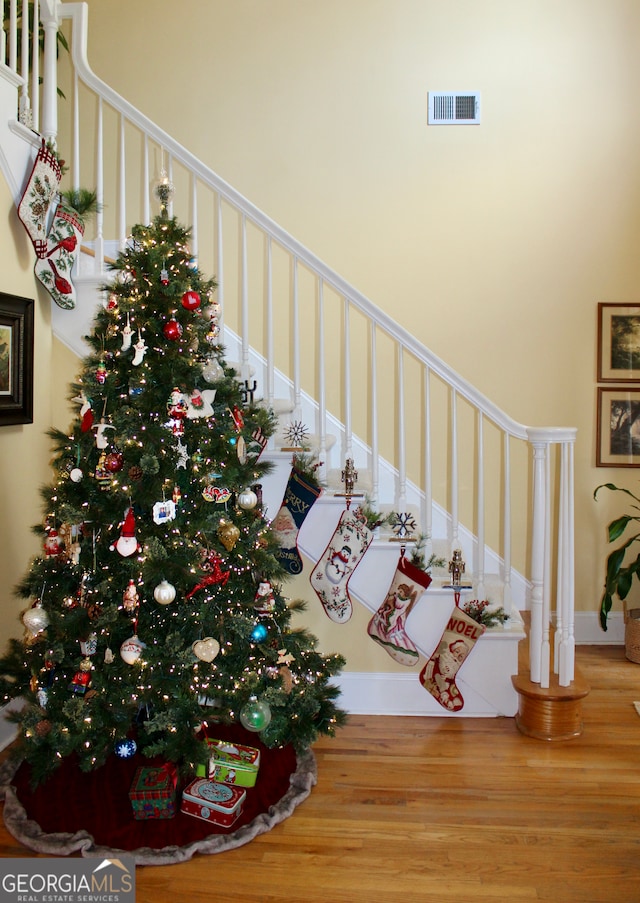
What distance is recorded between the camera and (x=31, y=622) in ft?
7.41

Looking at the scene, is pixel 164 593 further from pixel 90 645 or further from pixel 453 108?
pixel 453 108

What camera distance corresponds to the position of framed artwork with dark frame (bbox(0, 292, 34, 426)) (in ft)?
8.64

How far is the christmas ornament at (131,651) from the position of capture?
216cm

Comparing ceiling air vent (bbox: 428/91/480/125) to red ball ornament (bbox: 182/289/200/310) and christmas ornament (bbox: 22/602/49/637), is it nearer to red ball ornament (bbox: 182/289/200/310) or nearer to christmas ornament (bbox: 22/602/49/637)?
red ball ornament (bbox: 182/289/200/310)

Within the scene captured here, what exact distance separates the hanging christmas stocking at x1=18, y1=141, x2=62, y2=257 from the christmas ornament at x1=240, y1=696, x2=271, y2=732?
1.92 meters

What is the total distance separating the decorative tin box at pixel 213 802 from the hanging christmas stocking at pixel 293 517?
3.03 ft

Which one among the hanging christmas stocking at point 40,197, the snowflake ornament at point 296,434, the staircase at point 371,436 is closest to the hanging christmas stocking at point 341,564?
the staircase at point 371,436

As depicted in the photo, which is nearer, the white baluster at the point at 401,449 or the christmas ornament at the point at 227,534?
the christmas ornament at the point at 227,534

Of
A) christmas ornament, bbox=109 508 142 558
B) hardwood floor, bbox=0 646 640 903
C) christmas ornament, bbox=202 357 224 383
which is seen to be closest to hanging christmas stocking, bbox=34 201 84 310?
christmas ornament, bbox=202 357 224 383

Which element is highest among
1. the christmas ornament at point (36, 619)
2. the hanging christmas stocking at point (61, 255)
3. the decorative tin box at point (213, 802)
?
the hanging christmas stocking at point (61, 255)

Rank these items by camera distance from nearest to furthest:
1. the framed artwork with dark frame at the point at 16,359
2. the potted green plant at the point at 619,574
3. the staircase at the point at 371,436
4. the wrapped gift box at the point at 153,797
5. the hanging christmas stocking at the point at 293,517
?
the wrapped gift box at the point at 153,797, the framed artwork with dark frame at the point at 16,359, the staircase at the point at 371,436, the hanging christmas stocking at the point at 293,517, the potted green plant at the point at 619,574

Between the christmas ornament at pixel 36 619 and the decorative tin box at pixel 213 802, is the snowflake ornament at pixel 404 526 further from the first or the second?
the christmas ornament at pixel 36 619

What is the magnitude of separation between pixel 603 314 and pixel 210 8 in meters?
2.70

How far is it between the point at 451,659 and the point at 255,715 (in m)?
0.93
